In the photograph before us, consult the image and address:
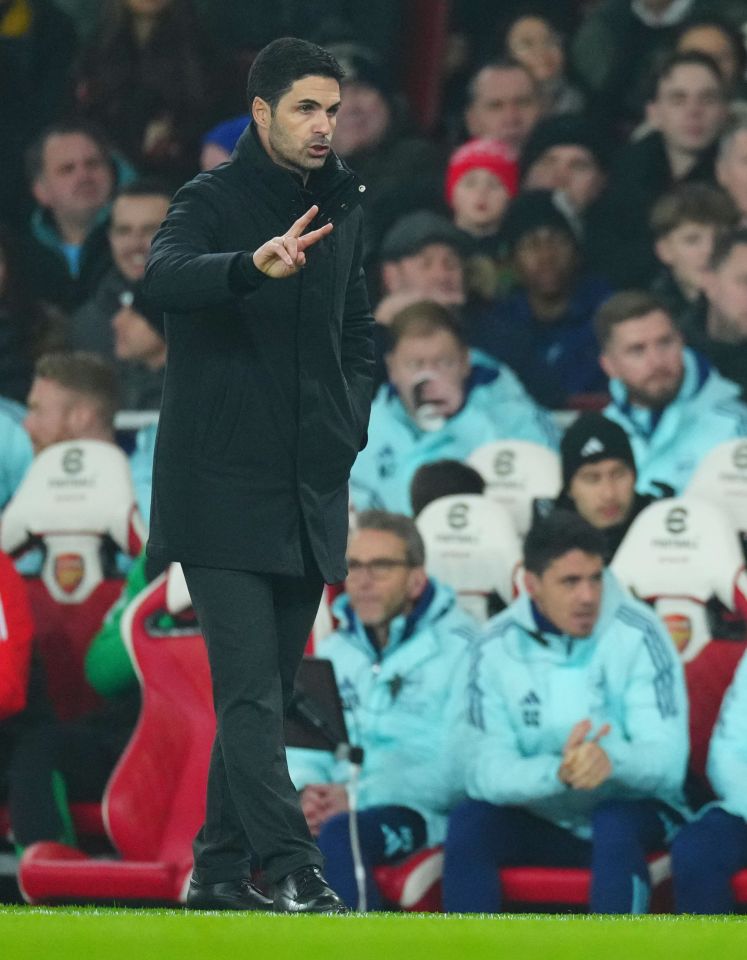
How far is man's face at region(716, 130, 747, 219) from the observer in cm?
805

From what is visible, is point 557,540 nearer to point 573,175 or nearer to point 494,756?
point 494,756

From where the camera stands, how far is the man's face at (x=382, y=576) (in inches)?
266

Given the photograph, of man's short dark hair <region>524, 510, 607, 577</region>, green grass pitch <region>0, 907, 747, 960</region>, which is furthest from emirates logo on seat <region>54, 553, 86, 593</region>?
green grass pitch <region>0, 907, 747, 960</region>

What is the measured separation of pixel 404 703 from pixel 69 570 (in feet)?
4.81

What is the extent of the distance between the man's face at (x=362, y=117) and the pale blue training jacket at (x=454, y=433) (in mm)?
1419

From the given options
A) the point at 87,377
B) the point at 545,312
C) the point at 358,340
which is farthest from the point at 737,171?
the point at 358,340

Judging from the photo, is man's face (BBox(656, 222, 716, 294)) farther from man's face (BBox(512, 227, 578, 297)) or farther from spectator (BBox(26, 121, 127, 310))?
spectator (BBox(26, 121, 127, 310))

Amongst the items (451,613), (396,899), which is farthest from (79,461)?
(396,899)

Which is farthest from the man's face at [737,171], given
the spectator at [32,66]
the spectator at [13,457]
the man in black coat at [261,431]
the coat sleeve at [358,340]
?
the man in black coat at [261,431]

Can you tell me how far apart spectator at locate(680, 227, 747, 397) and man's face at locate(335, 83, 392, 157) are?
5.61ft

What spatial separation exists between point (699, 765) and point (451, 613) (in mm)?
886

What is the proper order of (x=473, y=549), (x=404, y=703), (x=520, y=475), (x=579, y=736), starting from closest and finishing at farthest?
1. (x=579, y=736)
2. (x=404, y=703)
3. (x=473, y=549)
4. (x=520, y=475)

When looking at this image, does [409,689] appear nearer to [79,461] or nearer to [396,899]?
[396,899]

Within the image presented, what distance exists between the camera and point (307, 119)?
408 centimetres
